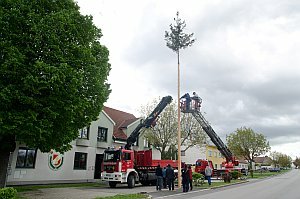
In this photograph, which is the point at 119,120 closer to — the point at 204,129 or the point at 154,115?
the point at 204,129

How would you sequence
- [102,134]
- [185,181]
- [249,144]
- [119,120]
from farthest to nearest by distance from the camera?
[249,144] < [119,120] < [102,134] < [185,181]

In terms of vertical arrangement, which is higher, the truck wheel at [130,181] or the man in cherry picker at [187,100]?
the man in cherry picker at [187,100]

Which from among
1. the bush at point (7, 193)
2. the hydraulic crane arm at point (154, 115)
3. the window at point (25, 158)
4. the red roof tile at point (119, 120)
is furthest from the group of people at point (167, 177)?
the red roof tile at point (119, 120)

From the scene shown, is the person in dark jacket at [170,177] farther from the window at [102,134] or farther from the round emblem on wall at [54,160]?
the window at [102,134]

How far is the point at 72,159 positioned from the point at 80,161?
1.22 m

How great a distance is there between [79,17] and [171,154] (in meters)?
26.3

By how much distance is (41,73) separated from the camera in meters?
13.3

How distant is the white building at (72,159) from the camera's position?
23.7 meters

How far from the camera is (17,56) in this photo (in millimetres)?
13023

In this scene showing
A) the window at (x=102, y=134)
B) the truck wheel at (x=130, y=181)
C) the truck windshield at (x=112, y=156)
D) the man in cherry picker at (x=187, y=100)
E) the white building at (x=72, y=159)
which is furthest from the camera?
the window at (x=102, y=134)

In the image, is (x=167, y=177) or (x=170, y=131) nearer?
(x=167, y=177)

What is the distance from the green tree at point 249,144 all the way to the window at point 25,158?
135ft

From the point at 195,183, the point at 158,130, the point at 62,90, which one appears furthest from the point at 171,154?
the point at 62,90

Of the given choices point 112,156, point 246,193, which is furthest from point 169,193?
point 112,156
